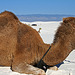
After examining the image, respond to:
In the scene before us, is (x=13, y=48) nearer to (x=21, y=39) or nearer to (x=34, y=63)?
(x=21, y=39)

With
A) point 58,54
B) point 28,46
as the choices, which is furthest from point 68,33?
point 28,46

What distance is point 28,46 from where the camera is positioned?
409 centimetres

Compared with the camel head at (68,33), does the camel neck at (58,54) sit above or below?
below

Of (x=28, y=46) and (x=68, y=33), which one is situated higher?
(x=68, y=33)

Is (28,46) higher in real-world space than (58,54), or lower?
higher

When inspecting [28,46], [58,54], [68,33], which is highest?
[68,33]

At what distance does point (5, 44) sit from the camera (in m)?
4.19

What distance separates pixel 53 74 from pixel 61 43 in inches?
32.5

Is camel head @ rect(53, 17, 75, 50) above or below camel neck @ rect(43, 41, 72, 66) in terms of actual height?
above

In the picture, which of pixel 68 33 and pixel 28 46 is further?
pixel 28 46

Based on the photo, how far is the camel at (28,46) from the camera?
12.7 feet

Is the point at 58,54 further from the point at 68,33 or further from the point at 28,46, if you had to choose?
the point at 28,46

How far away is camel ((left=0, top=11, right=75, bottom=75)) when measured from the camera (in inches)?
153

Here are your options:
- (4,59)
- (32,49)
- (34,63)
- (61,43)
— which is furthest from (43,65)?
(4,59)
